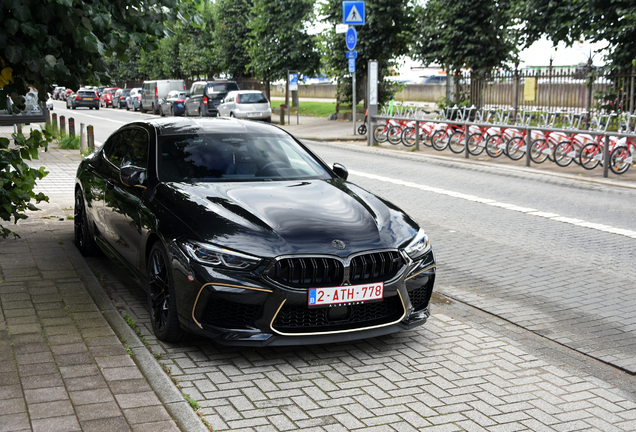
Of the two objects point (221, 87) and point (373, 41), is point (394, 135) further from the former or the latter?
point (221, 87)

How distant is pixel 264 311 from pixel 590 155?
1312cm

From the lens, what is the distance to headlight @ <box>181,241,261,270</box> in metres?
4.55

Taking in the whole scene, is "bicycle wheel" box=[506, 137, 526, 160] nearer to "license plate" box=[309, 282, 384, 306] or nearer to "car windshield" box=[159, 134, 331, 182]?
"car windshield" box=[159, 134, 331, 182]

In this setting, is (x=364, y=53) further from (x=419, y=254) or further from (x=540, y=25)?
(x=419, y=254)

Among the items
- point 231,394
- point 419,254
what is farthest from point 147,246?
point 419,254

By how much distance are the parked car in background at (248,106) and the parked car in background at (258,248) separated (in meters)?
26.6

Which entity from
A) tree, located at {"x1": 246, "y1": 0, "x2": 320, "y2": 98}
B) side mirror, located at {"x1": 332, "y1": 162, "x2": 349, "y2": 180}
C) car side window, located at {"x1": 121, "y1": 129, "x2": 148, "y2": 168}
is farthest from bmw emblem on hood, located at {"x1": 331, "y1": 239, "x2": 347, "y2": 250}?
tree, located at {"x1": 246, "y1": 0, "x2": 320, "y2": 98}

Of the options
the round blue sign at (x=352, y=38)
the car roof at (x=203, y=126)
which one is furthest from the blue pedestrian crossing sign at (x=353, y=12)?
the car roof at (x=203, y=126)

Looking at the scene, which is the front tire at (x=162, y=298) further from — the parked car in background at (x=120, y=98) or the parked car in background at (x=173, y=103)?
the parked car in background at (x=120, y=98)

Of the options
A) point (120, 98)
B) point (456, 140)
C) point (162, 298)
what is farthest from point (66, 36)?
point (120, 98)

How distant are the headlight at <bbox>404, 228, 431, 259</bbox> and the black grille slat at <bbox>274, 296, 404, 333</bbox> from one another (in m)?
A: 0.33

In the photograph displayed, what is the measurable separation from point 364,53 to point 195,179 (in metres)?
27.1

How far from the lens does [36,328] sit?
511cm

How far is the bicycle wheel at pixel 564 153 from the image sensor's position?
16484mm
